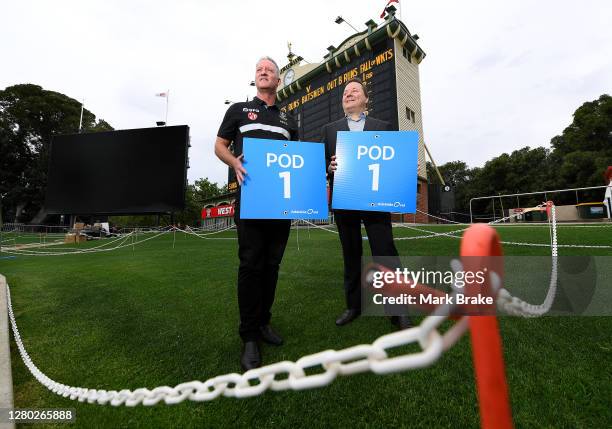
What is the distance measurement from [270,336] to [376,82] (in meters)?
20.2

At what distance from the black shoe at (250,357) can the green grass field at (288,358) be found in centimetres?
9

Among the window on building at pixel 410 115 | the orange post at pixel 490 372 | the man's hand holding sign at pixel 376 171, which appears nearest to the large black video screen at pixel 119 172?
the window on building at pixel 410 115

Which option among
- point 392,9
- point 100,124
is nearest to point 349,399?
point 392,9

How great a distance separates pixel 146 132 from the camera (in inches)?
674

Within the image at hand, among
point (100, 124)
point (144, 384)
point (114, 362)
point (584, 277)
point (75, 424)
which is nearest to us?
point (75, 424)

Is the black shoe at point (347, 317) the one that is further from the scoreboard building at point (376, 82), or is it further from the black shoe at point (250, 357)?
the scoreboard building at point (376, 82)

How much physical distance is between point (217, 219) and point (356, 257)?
34.0 metres

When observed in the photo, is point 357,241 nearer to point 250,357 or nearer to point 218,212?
point 250,357

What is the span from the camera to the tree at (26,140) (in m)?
28.6

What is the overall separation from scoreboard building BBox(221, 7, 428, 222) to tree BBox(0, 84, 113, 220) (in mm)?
25671

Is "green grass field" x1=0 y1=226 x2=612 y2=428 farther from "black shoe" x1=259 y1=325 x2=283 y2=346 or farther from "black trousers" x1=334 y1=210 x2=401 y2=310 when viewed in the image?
"black trousers" x1=334 y1=210 x2=401 y2=310

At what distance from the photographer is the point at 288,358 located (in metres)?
1.80

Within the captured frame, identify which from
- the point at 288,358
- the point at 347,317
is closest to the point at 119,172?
the point at 347,317

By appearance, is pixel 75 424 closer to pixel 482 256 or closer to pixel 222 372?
pixel 222 372
